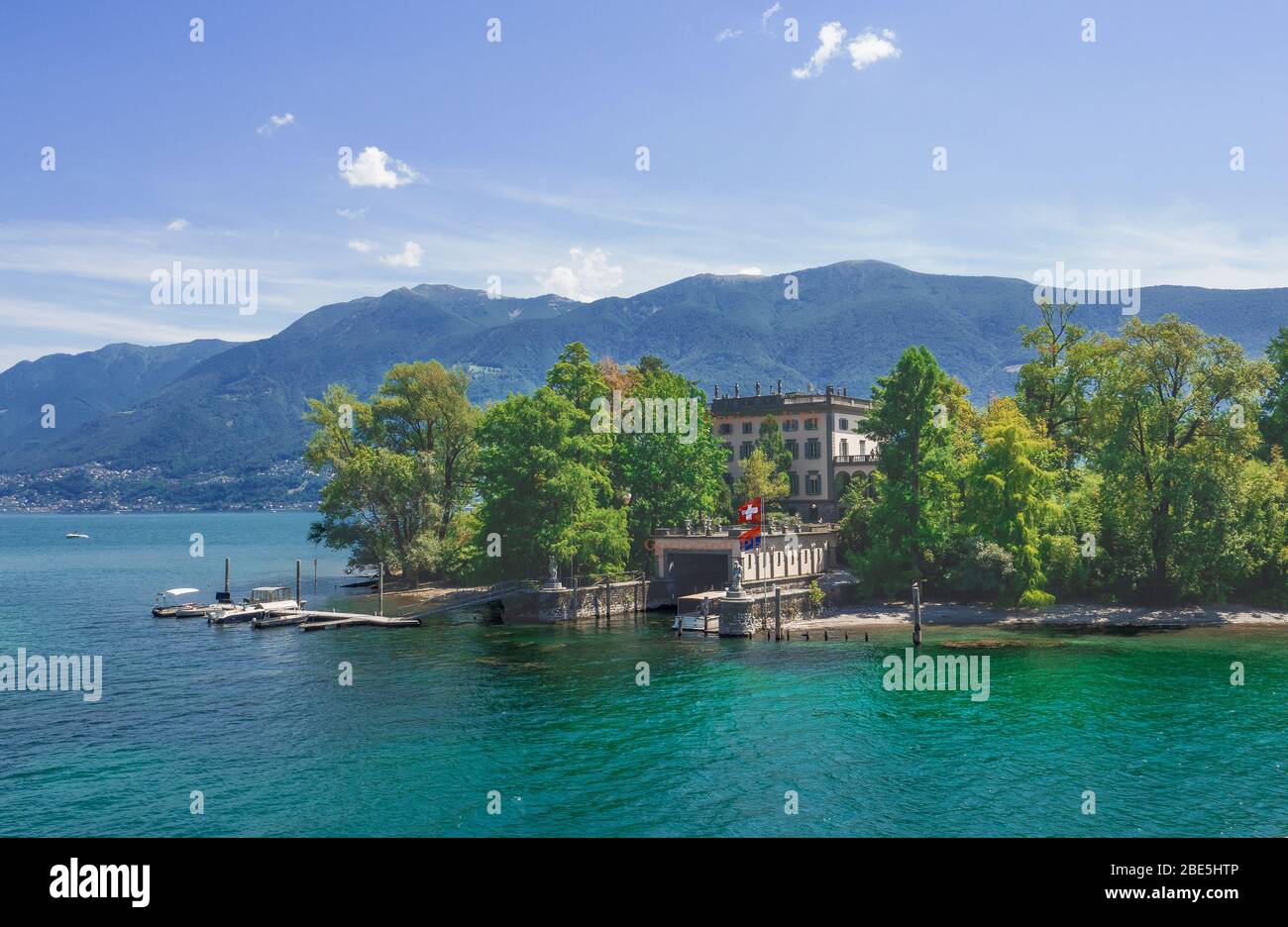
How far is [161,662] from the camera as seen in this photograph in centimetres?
6297

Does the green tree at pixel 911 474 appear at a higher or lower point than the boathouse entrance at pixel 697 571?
higher

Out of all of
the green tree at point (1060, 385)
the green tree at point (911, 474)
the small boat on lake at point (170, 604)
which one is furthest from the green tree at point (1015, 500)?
the small boat on lake at point (170, 604)

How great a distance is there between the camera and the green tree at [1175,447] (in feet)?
231

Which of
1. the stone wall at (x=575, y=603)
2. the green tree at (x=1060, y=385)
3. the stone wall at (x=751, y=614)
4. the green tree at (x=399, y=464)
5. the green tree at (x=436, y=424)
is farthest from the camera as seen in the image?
the green tree at (x=436, y=424)

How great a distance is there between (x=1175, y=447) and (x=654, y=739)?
52.8 meters

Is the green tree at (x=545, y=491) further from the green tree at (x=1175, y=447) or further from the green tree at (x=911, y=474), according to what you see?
the green tree at (x=1175, y=447)

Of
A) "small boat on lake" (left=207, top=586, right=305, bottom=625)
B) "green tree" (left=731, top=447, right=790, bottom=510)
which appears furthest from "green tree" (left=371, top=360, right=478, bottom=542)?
"green tree" (left=731, top=447, right=790, bottom=510)

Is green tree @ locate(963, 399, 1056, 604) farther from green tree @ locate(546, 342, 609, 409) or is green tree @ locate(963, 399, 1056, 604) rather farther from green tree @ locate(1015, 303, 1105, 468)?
green tree @ locate(546, 342, 609, 409)

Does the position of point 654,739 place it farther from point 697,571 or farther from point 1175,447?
point 1175,447

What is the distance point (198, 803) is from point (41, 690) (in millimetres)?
27645

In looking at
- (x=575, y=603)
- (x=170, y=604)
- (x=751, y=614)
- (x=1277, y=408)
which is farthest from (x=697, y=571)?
(x=170, y=604)

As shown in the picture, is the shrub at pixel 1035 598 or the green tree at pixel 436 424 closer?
the shrub at pixel 1035 598

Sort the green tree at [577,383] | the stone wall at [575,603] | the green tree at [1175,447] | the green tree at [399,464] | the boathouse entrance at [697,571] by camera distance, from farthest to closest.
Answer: the green tree at [399,464] → the green tree at [577,383] → the boathouse entrance at [697,571] → the stone wall at [575,603] → the green tree at [1175,447]

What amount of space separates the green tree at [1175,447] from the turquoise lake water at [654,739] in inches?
366
